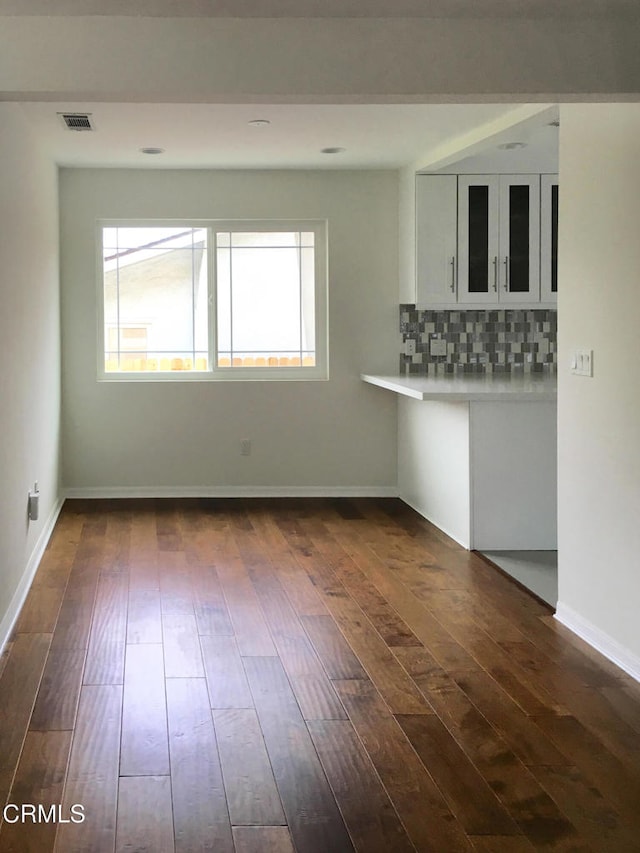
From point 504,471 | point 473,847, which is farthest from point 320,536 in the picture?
point 473,847

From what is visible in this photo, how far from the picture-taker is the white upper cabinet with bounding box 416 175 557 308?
23.0 feet

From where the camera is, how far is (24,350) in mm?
5148

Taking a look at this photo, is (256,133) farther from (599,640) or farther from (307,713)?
(307,713)

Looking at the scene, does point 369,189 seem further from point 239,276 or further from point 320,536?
point 320,536

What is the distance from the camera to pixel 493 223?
23.1ft

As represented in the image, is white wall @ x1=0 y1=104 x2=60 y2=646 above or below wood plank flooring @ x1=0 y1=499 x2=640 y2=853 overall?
above

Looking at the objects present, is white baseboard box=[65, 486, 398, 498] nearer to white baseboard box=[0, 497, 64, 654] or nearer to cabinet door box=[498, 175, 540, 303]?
white baseboard box=[0, 497, 64, 654]

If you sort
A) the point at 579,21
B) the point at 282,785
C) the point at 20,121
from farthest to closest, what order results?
the point at 20,121 < the point at 579,21 < the point at 282,785

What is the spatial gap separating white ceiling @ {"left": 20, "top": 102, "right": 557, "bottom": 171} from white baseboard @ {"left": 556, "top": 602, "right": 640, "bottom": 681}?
94.4 inches

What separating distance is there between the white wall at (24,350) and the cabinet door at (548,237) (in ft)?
10.7

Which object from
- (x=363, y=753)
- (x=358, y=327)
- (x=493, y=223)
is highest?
(x=493, y=223)

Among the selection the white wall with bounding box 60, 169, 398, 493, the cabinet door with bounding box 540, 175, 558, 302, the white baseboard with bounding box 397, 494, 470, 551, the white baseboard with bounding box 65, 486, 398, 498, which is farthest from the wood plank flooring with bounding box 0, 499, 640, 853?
the cabinet door with bounding box 540, 175, 558, 302

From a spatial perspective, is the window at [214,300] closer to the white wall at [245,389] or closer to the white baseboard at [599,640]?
the white wall at [245,389]

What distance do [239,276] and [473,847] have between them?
5666 millimetres
